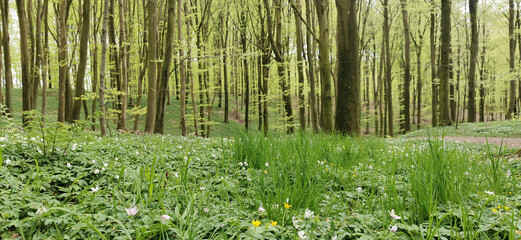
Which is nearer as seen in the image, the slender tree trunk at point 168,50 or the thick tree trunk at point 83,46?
the thick tree trunk at point 83,46

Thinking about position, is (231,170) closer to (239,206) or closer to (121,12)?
(239,206)

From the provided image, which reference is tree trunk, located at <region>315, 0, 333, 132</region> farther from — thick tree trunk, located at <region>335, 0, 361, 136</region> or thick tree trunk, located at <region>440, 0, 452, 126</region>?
thick tree trunk, located at <region>440, 0, 452, 126</region>

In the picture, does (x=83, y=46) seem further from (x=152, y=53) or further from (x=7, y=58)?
(x=152, y=53)

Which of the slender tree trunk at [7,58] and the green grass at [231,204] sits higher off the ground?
the slender tree trunk at [7,58]

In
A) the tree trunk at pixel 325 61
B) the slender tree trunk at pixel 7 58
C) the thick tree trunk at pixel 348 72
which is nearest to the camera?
the thick tree trunk at pixel 348 72

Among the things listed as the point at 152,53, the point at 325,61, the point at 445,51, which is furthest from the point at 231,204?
the point at 445,51

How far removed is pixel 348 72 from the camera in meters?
6.51

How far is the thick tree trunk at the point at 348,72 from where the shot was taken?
6512 millimetres

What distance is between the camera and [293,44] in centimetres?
2080

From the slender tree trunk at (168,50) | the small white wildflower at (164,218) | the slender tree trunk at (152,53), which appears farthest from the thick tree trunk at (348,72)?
the slender tree trunk at (152,53)

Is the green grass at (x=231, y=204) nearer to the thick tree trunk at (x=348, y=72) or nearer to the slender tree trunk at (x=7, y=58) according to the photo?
the thick tree trunk at (x=348, y=72)

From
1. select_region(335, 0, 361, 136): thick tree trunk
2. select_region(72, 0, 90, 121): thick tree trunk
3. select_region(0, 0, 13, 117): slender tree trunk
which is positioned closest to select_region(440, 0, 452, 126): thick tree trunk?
select_region(335, 0, 361, 136): thick tree trunk

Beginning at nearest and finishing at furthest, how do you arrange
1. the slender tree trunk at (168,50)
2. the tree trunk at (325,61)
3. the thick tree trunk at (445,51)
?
the tree trunk at (325,61) < the slender tree trunk at (168,50) < the thick tree trunk at (445,51)

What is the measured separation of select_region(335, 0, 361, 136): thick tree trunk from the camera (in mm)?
6512
